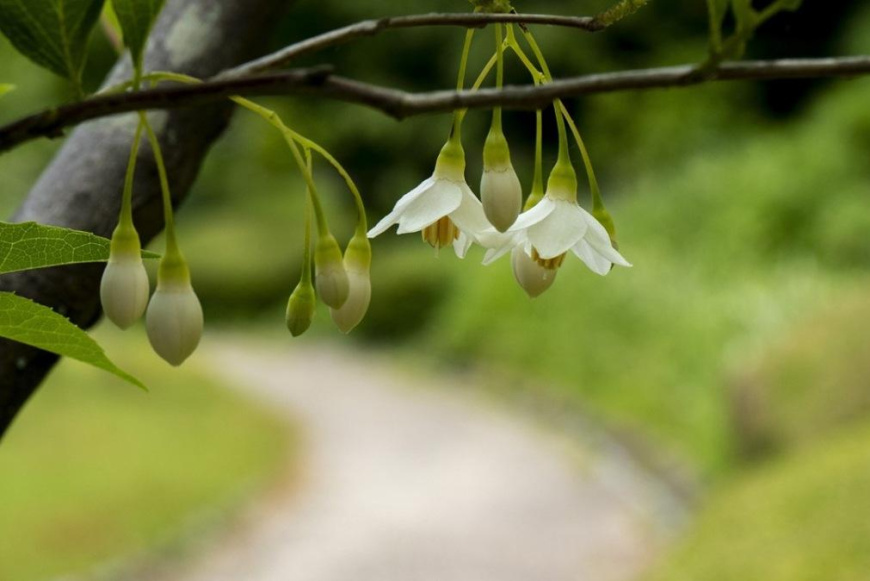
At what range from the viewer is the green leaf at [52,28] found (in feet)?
1.22

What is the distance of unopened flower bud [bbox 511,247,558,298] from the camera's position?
564 millimetres

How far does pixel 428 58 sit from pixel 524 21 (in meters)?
11.2

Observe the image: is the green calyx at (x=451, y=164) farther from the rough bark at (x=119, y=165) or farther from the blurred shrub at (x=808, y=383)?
the blurred shrub at (x=808, y=383)

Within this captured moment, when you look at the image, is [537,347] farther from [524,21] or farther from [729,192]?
[524,21]

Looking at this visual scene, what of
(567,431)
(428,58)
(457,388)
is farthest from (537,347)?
(428,58)

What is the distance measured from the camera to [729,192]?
7.07 m

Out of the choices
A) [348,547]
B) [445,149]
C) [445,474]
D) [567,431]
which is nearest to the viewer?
[445,149]

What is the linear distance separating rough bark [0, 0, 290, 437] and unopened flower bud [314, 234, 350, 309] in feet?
1.05

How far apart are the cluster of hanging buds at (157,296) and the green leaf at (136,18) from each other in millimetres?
70

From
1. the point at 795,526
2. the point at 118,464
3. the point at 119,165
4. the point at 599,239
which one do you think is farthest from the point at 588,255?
the point at 118,464

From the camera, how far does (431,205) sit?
0.54 metres

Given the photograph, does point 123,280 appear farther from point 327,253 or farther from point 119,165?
point 119,165

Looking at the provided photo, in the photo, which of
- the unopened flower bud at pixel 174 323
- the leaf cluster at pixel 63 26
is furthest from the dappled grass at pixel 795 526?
the leaf cluster at pixel 63 26

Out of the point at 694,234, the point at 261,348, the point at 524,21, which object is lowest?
the point at 524,21
